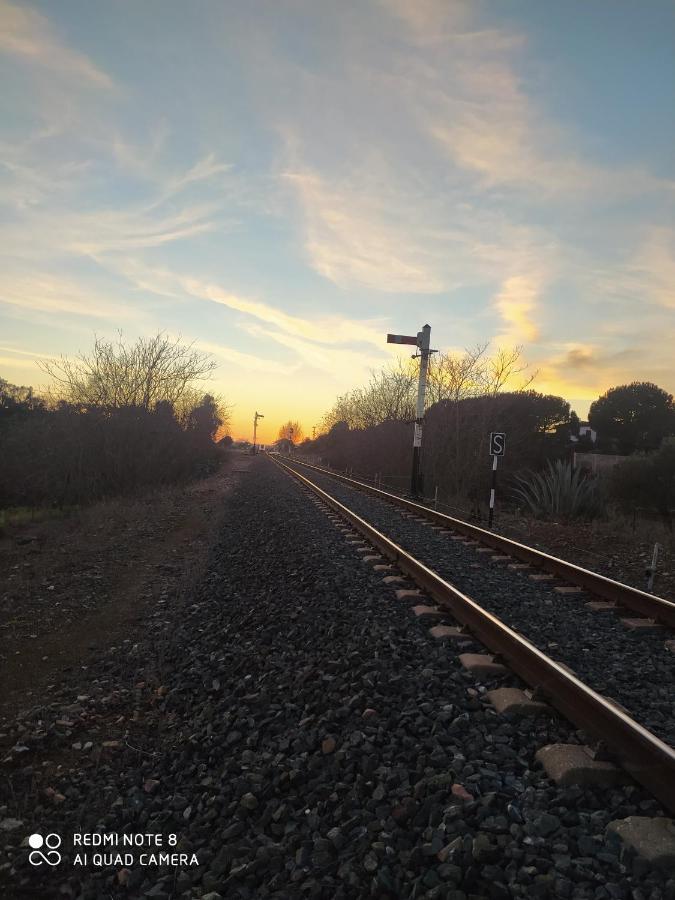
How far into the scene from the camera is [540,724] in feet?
10.8

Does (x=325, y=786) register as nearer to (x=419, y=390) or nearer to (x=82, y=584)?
(x=82, y=584)

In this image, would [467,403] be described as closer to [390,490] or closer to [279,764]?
[390,490]

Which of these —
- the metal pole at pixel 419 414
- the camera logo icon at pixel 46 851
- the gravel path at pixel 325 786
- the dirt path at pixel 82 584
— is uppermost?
the metal pole at pixel 419 414

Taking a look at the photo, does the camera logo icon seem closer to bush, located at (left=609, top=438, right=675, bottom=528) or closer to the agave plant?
the agave plant

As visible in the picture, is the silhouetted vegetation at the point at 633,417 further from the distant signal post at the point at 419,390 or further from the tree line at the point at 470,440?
the distant signal post at the point at 419,390

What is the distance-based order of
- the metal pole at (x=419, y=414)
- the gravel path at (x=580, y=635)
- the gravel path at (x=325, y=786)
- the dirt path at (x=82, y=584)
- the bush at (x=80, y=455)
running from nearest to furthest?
the gravel path at (x=325, y=786) → the gravel path at (x=580, y=635) → the dirt path at (x=82, y=584) → the metal pole at (x=419, y=414) → the bush at (x=80, y=455)

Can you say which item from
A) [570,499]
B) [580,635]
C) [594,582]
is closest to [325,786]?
[580,635]

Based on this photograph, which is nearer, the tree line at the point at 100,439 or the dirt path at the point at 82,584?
the dirt path at the point at 82,584

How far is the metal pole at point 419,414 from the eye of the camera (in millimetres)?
19406

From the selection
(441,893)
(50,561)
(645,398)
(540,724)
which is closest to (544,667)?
(540,724)

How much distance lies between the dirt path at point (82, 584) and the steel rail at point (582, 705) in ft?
12.8

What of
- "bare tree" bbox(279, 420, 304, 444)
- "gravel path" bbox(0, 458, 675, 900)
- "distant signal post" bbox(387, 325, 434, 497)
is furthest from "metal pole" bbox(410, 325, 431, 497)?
"bare tree" bbox(279, 420, 304, 444)

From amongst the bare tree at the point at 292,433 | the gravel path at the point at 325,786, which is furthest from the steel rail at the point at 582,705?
the bare tree at the point at 292,433

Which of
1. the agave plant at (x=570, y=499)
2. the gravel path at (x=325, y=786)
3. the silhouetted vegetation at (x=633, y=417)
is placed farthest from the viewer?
the silhouetted vegetation at (x=633, y=417)
